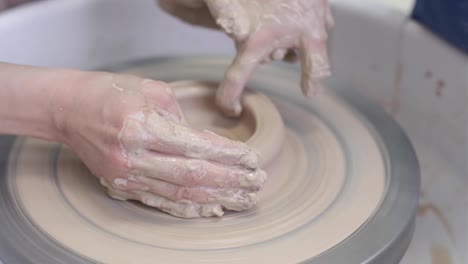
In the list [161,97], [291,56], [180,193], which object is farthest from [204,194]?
[291,56]

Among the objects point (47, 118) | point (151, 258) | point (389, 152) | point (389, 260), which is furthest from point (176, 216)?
point (389, 152)

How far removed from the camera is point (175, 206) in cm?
110

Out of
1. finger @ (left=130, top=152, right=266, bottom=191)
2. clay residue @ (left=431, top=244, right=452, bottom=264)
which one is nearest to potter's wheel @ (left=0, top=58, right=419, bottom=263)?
finger @ (left=130, top=152, right=266, bottom=191)

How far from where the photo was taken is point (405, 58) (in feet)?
5.66

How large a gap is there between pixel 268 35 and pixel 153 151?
368 mm

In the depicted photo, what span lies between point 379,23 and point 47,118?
103cm

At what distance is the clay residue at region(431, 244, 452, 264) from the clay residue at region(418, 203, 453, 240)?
Result: 6 centimetres

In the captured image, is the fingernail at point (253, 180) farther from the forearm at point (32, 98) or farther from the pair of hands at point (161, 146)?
the forearm at point (32, 98)

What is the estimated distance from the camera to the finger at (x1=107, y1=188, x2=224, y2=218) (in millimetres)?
1096

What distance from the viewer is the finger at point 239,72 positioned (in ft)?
4.03

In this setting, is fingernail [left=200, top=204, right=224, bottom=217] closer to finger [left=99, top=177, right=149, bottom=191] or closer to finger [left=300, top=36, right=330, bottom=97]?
finger [left=99, top=177, right=149, bottom=191]

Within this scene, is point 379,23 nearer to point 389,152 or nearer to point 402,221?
point 389,152

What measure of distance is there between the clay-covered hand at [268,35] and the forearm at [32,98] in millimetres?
334

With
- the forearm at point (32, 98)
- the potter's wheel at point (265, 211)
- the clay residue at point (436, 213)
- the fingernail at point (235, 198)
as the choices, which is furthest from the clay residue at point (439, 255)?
the forearm at point (32, 98)
